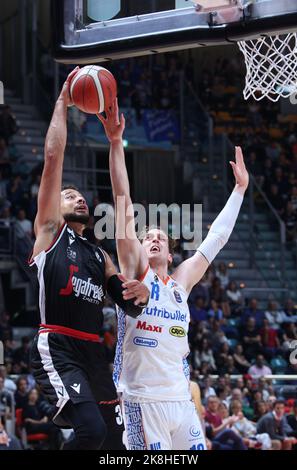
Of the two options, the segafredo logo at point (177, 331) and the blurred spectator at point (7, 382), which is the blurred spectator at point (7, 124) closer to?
the blurred spectator at point (7, 382)

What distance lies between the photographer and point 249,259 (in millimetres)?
19344

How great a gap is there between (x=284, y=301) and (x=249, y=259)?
1.25 metres

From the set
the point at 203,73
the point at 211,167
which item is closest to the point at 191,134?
the point at 211,167

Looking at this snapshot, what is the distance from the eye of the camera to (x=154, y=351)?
6707 mm

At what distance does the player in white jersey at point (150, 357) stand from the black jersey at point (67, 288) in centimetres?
32

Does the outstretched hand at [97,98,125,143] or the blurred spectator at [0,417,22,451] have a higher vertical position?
the outstretched hand at [97,98,125,143]

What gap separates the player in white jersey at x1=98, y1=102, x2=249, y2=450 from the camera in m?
6.66

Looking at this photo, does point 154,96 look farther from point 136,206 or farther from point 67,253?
point 67,253

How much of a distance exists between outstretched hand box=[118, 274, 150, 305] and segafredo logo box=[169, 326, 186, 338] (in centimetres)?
48

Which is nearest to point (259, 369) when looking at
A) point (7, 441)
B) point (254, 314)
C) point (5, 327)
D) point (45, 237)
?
point (254, 314)

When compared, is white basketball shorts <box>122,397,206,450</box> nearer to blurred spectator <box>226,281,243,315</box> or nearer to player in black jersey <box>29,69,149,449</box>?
player in black jersey <box>29,69,149,449</box>

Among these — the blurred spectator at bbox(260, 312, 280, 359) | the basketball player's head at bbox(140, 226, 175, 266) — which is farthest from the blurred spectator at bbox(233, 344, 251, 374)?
the basketball player's head at bbox(140, 226, 175, 266)

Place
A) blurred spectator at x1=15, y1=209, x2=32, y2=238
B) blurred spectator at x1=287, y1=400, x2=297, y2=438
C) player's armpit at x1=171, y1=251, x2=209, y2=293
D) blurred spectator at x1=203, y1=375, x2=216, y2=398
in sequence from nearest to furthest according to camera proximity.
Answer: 1. player's armpit at x1=171, y1=251, x2=209, y2=293
2. blurred spectator at x1=287, y1=400, x2=297, y2=438
3. blurred spectator at x1=203, y1=375, x2=216, y2=398
4. blurred spectator at x1=15, y1=209, x2=32, y2=238

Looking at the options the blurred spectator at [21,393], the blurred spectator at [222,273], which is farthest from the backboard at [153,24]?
the blurred spectator at [222,273]
